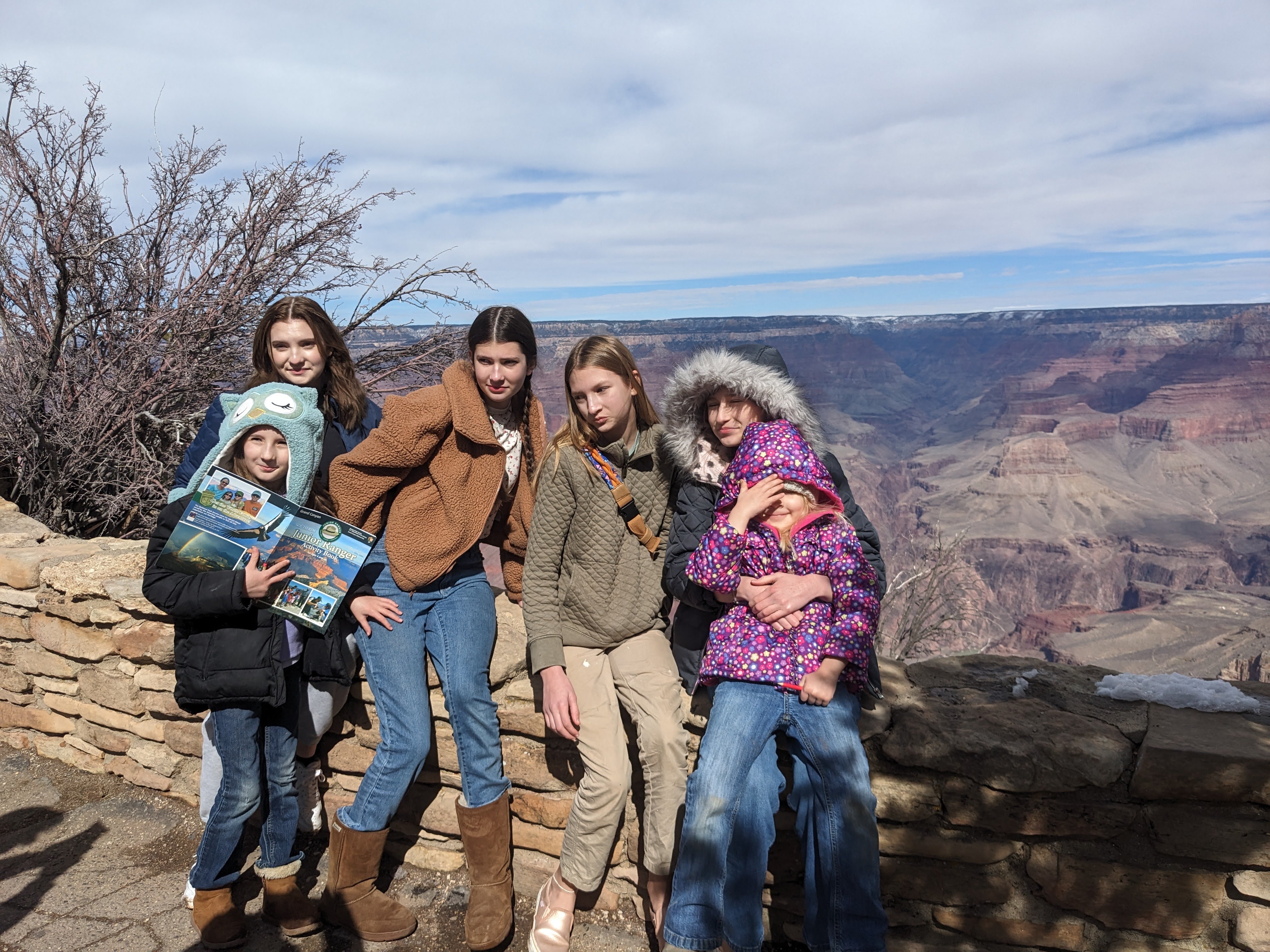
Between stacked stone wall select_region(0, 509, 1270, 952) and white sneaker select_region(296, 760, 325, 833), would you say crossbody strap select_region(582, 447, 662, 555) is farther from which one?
white sneaker select_region(296, 760, 325, 833)

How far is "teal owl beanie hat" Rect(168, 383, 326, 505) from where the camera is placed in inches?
89.1

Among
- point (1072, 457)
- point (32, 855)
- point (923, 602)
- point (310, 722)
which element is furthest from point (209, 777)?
point (1072, 457)

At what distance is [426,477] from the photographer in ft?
8.57

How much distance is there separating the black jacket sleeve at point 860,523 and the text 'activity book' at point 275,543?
1.51 metres

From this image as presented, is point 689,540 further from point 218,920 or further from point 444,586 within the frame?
point 218,920

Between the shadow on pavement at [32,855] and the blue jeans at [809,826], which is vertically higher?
the blue jeans at [809,826]

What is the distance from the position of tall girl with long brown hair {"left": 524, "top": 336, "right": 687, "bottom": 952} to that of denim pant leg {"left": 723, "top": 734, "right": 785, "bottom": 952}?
0.23 m

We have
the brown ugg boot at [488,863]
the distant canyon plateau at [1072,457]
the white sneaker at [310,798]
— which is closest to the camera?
the brown ugg boot at [488,863]

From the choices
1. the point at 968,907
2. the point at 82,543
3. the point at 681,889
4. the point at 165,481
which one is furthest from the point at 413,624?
the point at 165,481

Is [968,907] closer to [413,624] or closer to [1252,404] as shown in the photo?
[413,624]

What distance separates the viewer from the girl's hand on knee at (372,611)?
8.04 feet

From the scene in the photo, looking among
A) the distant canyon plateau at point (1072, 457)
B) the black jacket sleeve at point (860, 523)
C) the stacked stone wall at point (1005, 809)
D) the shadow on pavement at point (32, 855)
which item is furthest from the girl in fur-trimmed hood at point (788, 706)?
the distant canyon plateau at point (1072, 457)

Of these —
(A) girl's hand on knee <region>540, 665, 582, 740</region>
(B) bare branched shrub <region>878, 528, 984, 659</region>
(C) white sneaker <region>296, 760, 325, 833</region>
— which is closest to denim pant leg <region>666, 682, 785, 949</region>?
(A) girl's hand on knee <region>540, 665, 582, 740</region>

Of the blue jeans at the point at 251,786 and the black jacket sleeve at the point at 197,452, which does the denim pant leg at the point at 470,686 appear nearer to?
the blue jeans at the point at 251,786
